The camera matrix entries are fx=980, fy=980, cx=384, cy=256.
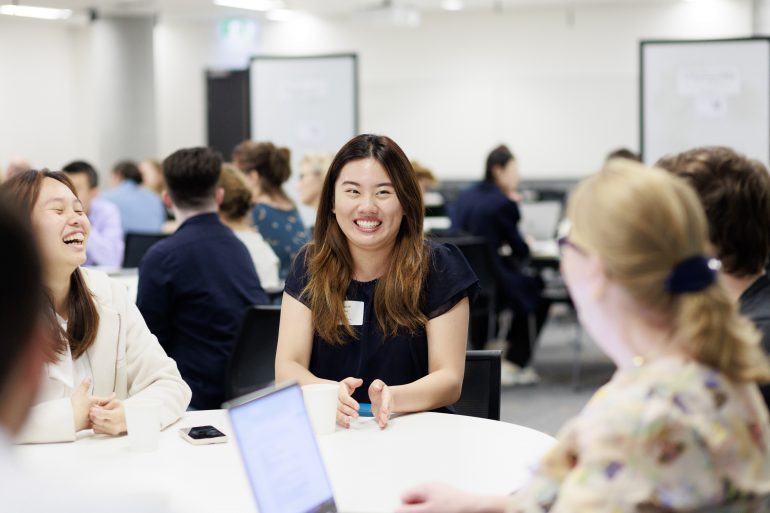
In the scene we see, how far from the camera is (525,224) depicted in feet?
26.9

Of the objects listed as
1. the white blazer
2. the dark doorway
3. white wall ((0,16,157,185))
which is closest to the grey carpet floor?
the white blazer

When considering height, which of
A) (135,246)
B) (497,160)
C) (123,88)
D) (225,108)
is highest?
(123,88)

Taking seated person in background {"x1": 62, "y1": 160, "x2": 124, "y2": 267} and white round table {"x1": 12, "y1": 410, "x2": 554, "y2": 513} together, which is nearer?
white round table {"x1": 12, "y1": 410, "x2": 554, "y2": 513}

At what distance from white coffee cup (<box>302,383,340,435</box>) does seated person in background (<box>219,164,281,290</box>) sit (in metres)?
2.16

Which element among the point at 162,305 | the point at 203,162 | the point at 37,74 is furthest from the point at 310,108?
the point at 37,74

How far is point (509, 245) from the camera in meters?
6.53

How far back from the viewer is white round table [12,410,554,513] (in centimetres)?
184

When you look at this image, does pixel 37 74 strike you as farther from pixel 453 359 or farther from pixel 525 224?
pixel 453 359

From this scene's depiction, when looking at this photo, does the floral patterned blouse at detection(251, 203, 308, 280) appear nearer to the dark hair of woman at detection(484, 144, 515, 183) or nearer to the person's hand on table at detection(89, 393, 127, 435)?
the dark hair of woman at detection(484, 144, 515, 183)

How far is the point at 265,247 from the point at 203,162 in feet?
2.57

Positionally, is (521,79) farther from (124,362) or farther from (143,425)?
(143,425)

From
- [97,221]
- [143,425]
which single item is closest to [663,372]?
[143,425]

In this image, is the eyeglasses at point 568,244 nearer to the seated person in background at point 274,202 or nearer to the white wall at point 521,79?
the seated person in background at point 274,202

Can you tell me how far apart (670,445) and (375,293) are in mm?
1481
